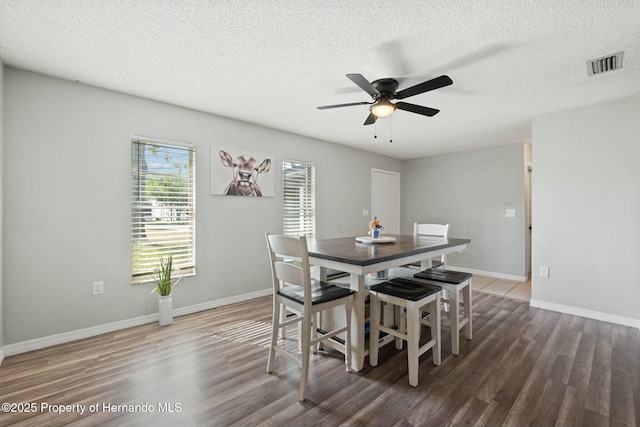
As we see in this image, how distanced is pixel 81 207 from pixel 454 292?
3400mm

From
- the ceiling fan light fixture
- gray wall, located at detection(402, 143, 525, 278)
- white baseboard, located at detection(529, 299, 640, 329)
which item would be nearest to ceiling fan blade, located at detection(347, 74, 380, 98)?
the ceiling fan light fixture

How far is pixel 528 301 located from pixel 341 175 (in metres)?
3.26

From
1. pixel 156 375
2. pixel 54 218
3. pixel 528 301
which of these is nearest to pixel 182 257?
pixel 54 218

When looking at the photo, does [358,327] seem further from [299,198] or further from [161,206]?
[299,198]

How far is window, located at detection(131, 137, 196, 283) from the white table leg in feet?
6.86

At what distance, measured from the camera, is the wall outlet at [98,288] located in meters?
2.69

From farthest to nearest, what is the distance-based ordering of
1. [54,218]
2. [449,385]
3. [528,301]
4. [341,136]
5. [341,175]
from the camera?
1. [341,175]
2. [341,136]
3. [528,301]
4. [54,218]
5. [449,385]

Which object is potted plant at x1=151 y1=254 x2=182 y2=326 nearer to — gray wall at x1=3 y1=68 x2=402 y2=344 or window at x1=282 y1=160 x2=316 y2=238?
gray wall at x1=3 y1=68 x2=402 y2=344

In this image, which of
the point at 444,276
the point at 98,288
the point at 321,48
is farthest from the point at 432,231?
the point at 98,288

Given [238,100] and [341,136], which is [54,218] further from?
[341,136]

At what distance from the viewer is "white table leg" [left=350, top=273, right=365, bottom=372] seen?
6.77ft

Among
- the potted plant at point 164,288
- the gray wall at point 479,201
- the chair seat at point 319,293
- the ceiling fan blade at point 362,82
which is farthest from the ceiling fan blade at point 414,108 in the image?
the gray wall at point 479,201

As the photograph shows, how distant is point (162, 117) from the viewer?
309 cm

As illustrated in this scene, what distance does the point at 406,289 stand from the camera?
2.12 meters
